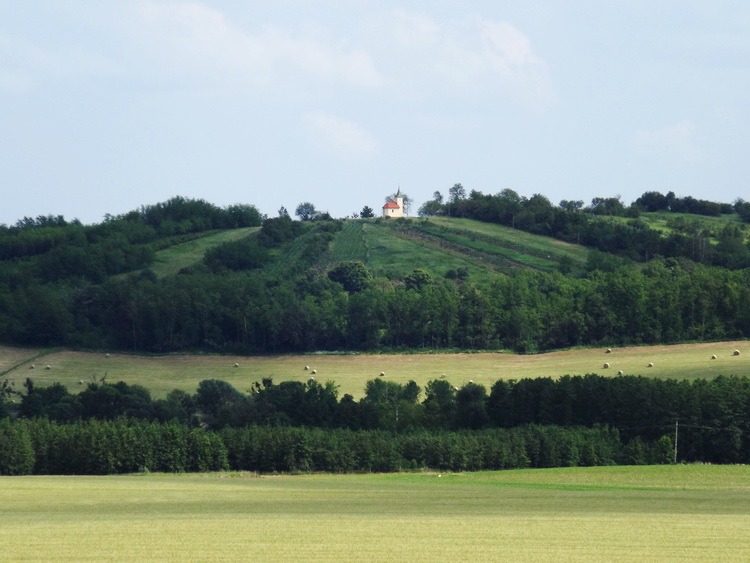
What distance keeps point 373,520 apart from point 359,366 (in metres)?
83.3

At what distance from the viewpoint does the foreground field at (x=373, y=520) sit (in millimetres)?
29906

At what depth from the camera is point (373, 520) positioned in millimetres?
→ 37656

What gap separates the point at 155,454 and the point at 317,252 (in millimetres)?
112976

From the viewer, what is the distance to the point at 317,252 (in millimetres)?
185375

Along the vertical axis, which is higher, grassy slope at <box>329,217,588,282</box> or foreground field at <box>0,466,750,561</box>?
grassy slope at <box>329,217,588,282</box>

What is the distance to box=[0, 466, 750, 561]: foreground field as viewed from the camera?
29.9 m

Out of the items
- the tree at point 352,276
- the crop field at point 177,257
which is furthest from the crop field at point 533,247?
the crop field at point 177,257

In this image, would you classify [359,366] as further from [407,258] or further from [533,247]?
[533,247]

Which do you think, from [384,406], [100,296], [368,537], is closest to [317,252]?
[100,296]

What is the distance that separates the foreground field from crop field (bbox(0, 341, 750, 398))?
47061 mm

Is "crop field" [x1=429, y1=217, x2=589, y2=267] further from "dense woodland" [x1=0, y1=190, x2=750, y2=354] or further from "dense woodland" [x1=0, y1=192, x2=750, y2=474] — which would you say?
"dense woodland" [x1=0, y1=190, x2=750, y2=354]

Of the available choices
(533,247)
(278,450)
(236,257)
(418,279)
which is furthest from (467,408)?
(533,247)

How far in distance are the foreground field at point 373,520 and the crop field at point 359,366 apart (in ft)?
154

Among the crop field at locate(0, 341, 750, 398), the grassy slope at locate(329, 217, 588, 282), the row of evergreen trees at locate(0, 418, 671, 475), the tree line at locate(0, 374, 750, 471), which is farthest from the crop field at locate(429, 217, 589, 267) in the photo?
the row of evergreen trees at locate(0, 418, 671, 475)
